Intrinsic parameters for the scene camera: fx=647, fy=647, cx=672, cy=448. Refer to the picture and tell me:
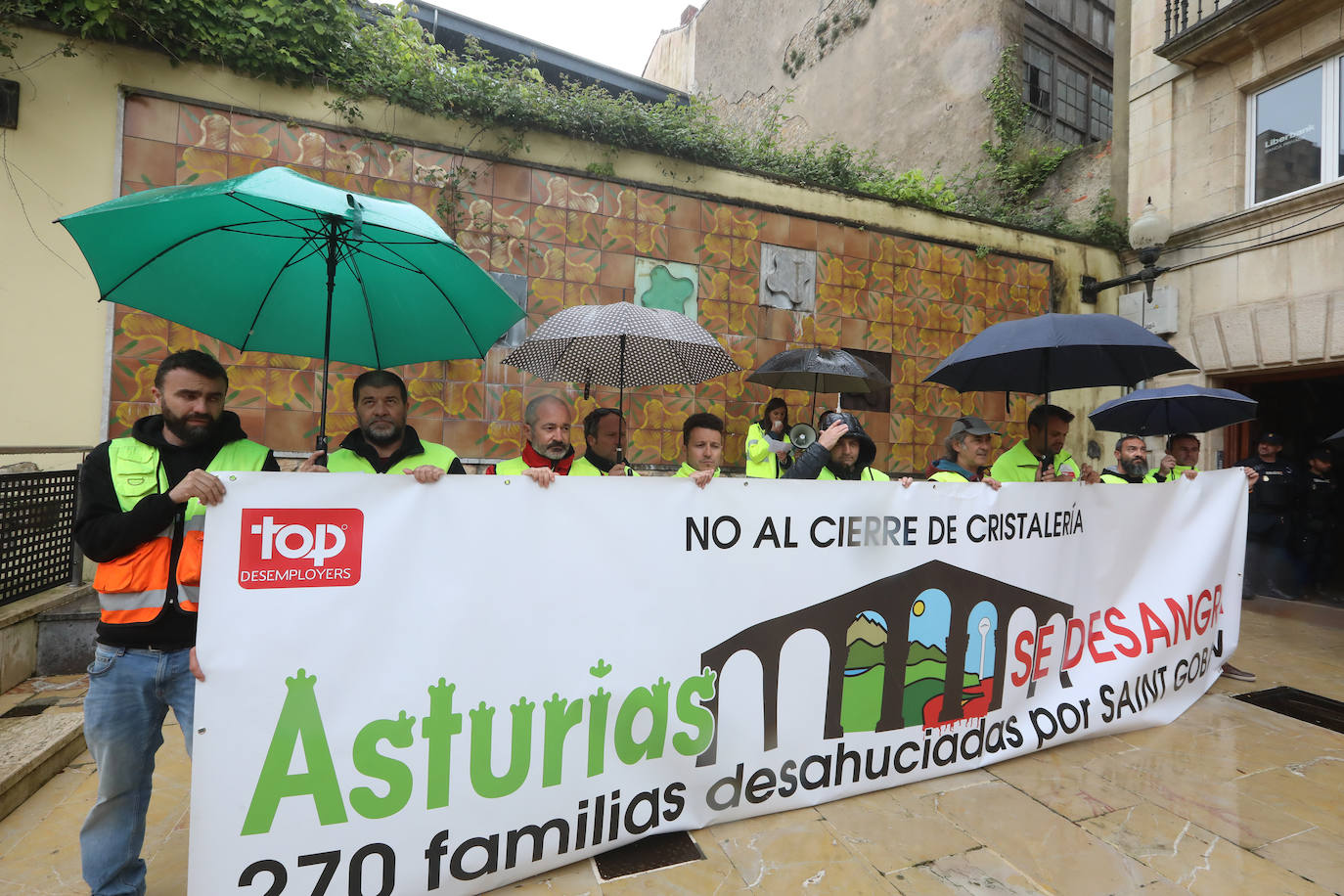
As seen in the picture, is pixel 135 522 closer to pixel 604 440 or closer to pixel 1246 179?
pixel 604 440

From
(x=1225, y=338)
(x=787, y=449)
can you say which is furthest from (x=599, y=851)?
(x=1225, y=338)

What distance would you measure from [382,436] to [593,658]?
1.21 m

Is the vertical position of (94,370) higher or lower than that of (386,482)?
higher

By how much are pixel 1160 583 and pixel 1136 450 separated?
1.42 m

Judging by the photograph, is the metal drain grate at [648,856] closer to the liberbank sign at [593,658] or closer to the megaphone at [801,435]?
the liberbank sign at [593,658]

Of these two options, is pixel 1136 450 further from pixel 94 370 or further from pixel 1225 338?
pixel 94 370

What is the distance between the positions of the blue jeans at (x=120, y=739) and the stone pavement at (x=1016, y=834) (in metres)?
0.38

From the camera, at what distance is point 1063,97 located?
34.8ft

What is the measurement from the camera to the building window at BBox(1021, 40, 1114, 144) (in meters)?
10.1

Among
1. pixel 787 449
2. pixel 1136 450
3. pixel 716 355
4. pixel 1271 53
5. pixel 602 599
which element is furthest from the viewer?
pixel 1271 53

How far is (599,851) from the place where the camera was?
7.39 feet

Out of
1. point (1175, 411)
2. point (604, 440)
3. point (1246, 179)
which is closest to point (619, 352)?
point (604, 440)

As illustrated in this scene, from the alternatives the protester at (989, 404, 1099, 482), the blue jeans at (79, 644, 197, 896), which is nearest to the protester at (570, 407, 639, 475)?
the blue jeans at (79, 644, 197, 896)

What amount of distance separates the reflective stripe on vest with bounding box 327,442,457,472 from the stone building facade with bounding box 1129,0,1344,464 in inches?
330
